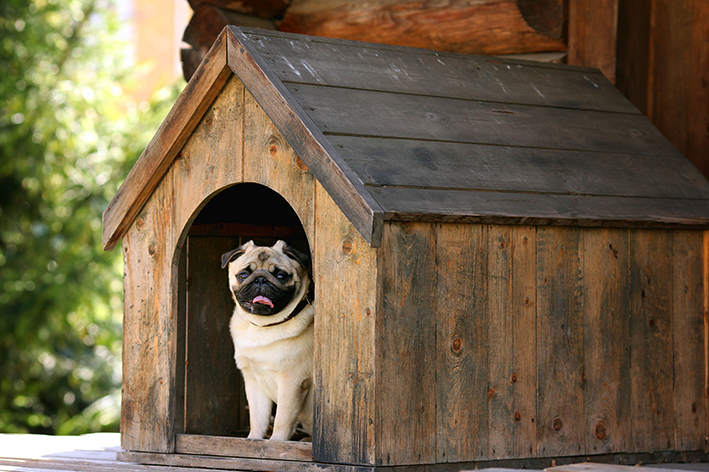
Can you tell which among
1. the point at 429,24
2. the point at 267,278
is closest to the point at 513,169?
the point at 267,278

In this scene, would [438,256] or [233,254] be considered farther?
[233,254]

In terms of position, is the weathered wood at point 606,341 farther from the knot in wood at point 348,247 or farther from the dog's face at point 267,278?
Answer: the dog's face at point 267,278

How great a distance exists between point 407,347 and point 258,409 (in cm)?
98

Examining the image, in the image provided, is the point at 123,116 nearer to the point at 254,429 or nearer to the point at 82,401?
the point at 82,401

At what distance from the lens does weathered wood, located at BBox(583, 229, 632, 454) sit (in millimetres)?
3625

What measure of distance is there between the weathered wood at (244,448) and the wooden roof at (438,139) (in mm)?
913

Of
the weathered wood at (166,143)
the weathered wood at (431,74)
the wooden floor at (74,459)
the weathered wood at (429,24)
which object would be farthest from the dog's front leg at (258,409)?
the weathered wood at (429,24)

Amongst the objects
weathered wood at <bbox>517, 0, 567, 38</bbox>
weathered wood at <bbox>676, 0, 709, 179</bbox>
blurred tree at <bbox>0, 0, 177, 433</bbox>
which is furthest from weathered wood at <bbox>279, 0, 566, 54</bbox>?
blurred tree at <bbox>0, 0, 177, 433</bbox>

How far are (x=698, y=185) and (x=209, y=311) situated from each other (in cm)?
240

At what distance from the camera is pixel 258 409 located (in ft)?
12.7

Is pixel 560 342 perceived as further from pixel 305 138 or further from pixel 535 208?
pixel 305 138

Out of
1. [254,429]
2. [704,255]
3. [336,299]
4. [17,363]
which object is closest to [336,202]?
[336,299]

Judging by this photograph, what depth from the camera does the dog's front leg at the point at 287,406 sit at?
3.71 metres

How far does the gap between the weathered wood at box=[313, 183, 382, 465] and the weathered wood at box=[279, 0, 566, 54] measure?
218cm
